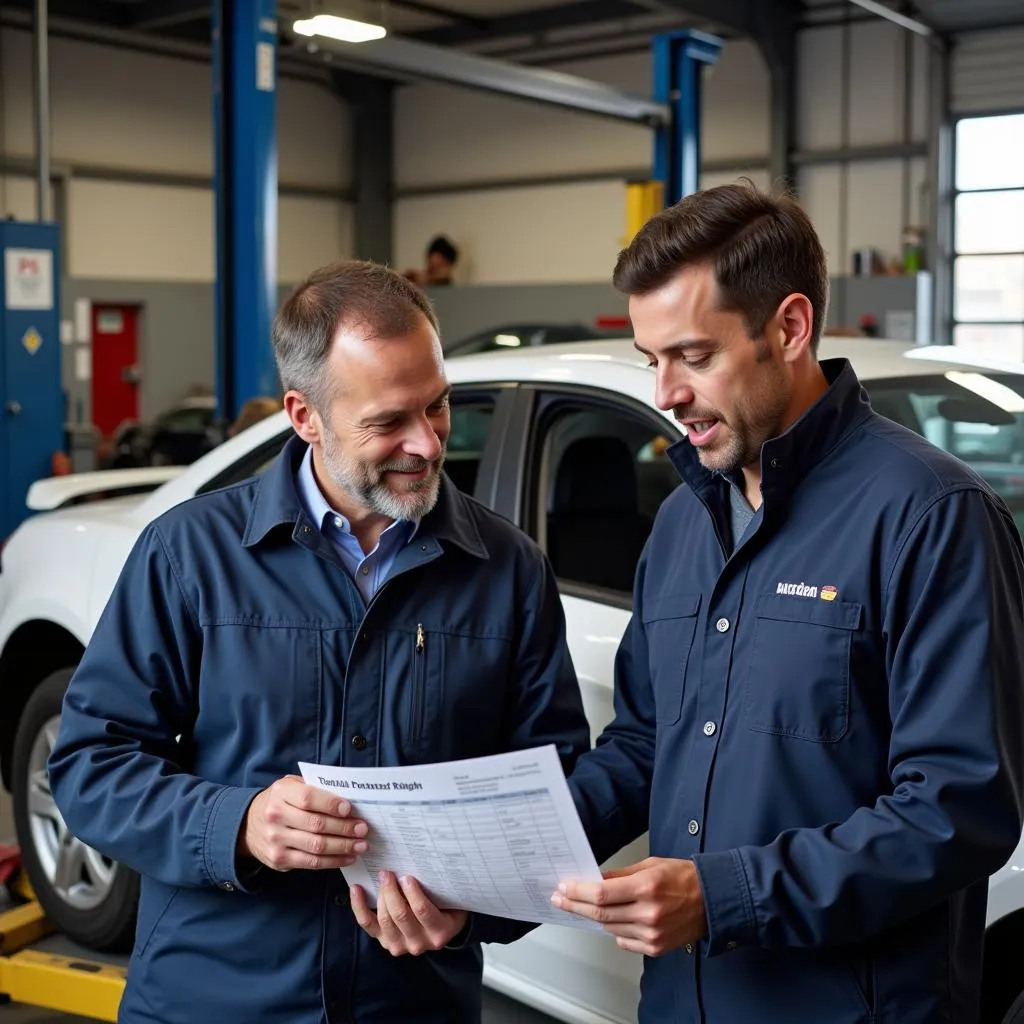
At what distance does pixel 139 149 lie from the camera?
17062 millimetres

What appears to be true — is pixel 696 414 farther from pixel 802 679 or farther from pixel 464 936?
pixel 464 936

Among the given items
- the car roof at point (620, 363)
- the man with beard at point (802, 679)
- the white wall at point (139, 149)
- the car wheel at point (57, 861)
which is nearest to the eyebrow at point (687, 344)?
the man with beard at point (802, 679)

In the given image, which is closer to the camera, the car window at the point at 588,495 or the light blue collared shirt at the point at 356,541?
the light blue collared shirt at the point at 356,541

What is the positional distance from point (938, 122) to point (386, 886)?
13.8 meters

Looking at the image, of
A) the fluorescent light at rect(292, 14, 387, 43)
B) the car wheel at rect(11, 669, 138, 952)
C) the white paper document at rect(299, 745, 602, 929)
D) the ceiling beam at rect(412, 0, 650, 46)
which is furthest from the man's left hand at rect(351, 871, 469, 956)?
the ceiling beam at rect(412, 0, 650, 46)

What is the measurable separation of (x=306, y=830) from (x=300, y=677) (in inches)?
9.0

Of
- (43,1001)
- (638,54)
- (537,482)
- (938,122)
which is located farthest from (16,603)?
(638,54)

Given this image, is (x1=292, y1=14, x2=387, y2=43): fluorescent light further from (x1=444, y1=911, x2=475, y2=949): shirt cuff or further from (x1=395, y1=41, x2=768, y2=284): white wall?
(x1=395, y1=41, x2=768, y2=284): white wall

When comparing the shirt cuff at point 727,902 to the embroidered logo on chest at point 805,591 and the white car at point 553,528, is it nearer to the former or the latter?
the embroidered logo on chest at point 805,591

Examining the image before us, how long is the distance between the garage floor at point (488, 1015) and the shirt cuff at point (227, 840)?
69.9 inches

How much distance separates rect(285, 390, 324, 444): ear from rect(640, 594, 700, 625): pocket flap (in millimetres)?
479

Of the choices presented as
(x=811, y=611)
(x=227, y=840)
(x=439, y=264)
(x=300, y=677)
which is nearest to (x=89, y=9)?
(x=439, y=264)

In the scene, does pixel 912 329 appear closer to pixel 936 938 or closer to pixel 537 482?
pixel 537 482

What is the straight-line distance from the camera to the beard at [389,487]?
180 centimetres
